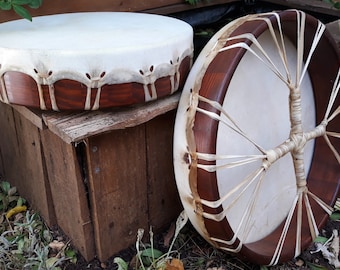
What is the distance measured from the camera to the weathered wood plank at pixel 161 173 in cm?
121

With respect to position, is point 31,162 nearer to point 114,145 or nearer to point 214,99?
point 114,145

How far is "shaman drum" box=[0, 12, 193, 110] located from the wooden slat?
3 cm

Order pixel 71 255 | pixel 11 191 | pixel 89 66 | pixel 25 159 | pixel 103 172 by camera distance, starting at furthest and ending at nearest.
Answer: pixel 11 191, pixel 25 159, pixel 71 255, pixel 103 172, pixel 89 66

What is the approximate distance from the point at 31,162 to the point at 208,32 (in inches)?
43.4

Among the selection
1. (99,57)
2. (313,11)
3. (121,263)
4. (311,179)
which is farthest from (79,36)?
(313,11)

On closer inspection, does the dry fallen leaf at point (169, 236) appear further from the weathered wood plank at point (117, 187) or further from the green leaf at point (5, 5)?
the green leaf at point (5, 5)

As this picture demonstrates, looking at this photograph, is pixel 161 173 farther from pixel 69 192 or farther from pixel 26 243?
pixel 26 243

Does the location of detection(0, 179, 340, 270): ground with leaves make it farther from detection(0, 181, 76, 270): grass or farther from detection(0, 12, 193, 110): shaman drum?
detection(0, 12, 193, 110): shaman drum

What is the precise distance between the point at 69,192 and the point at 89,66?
1.35 ft

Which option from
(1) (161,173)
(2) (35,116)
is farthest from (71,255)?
(2) (35,116)

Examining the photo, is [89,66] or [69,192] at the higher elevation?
[89,66]

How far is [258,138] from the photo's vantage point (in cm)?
119

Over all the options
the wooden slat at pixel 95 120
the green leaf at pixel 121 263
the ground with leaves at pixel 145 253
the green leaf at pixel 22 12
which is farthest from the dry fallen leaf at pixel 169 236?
the green leaf at pixel 22 12

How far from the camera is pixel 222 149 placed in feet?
3.55
